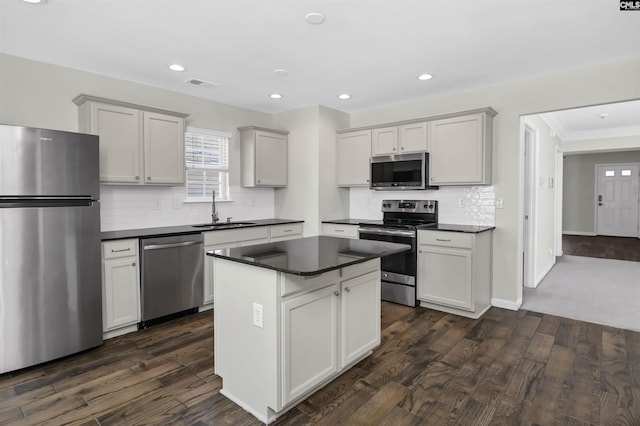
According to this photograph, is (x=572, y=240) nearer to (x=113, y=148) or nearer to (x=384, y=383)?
(x=384, y=383)

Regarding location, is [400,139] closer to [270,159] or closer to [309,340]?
[270,159]

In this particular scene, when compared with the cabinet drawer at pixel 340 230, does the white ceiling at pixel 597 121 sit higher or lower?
higher

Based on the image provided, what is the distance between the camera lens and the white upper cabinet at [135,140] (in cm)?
338

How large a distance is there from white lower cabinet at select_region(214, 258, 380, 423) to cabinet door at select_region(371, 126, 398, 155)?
2490mm

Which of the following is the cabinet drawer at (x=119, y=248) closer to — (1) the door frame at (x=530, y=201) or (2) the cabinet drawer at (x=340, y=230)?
(2) the cabinet drawer at (x=340, y=230)

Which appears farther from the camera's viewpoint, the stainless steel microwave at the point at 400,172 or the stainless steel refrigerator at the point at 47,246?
the stainless steel microwave at the point at 400,172

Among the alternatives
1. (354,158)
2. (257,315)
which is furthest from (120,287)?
(354,158)

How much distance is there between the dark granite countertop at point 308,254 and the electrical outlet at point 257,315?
0.85ft

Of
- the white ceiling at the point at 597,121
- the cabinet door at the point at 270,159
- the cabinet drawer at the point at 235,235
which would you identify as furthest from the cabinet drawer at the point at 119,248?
the white ceiling at the point at 597,121

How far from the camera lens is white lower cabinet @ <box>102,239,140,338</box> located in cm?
319

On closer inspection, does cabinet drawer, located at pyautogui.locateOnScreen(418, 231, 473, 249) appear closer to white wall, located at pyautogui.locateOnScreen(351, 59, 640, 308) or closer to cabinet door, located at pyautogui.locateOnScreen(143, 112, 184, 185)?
white wall, located at pyautogui.locateOnScreen(351, 59, 640, 308)

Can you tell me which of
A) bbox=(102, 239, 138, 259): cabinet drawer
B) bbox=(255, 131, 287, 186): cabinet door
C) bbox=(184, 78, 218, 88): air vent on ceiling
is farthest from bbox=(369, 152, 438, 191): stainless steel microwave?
bbox=(102, 239, 138, 259): cabinet drawer

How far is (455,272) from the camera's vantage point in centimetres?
384

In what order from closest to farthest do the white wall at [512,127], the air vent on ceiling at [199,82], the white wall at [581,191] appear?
the white wall at [512,127], the air vent on ceiling at [199,82], the white wall at [581,191]
